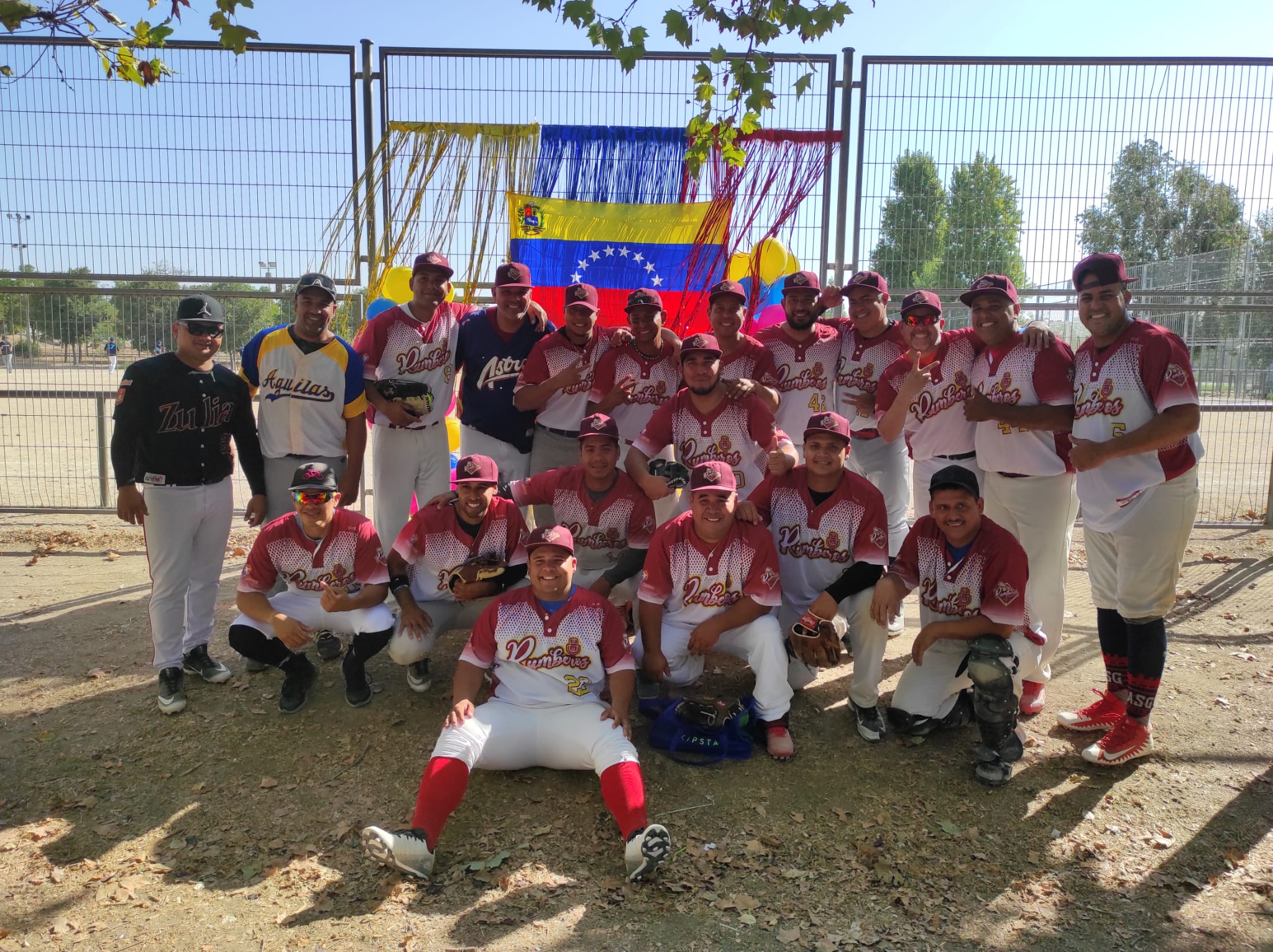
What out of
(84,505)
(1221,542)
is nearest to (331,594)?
(84,505)

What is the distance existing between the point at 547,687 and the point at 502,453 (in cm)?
208

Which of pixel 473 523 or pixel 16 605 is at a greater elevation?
pixel 473 523

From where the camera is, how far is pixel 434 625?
484 centimetres

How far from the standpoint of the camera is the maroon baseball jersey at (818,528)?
4.60 meters

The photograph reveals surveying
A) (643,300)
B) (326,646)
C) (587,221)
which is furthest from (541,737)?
(587,221)

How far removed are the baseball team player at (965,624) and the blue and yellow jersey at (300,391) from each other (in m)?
3.28

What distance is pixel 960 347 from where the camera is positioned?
4777mm

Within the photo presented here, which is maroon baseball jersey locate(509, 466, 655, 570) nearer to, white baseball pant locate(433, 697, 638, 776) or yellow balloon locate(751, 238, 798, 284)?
white baseball pant locate(433, 697, 638, 776)

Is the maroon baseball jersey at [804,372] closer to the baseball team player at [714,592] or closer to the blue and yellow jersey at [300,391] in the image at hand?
the baseball team player at [714,592]

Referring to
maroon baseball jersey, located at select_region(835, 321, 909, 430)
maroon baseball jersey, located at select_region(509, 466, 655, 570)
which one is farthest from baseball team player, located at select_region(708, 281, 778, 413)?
maroon baseball jersey, located at select_region(509, 466, 655, 570)

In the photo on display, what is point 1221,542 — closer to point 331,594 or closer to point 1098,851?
point 1098,851

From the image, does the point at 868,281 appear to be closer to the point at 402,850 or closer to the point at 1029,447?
the point at 1029,447

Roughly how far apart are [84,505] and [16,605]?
2844mm

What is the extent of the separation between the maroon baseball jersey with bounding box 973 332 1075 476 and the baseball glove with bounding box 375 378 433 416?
3.29m
